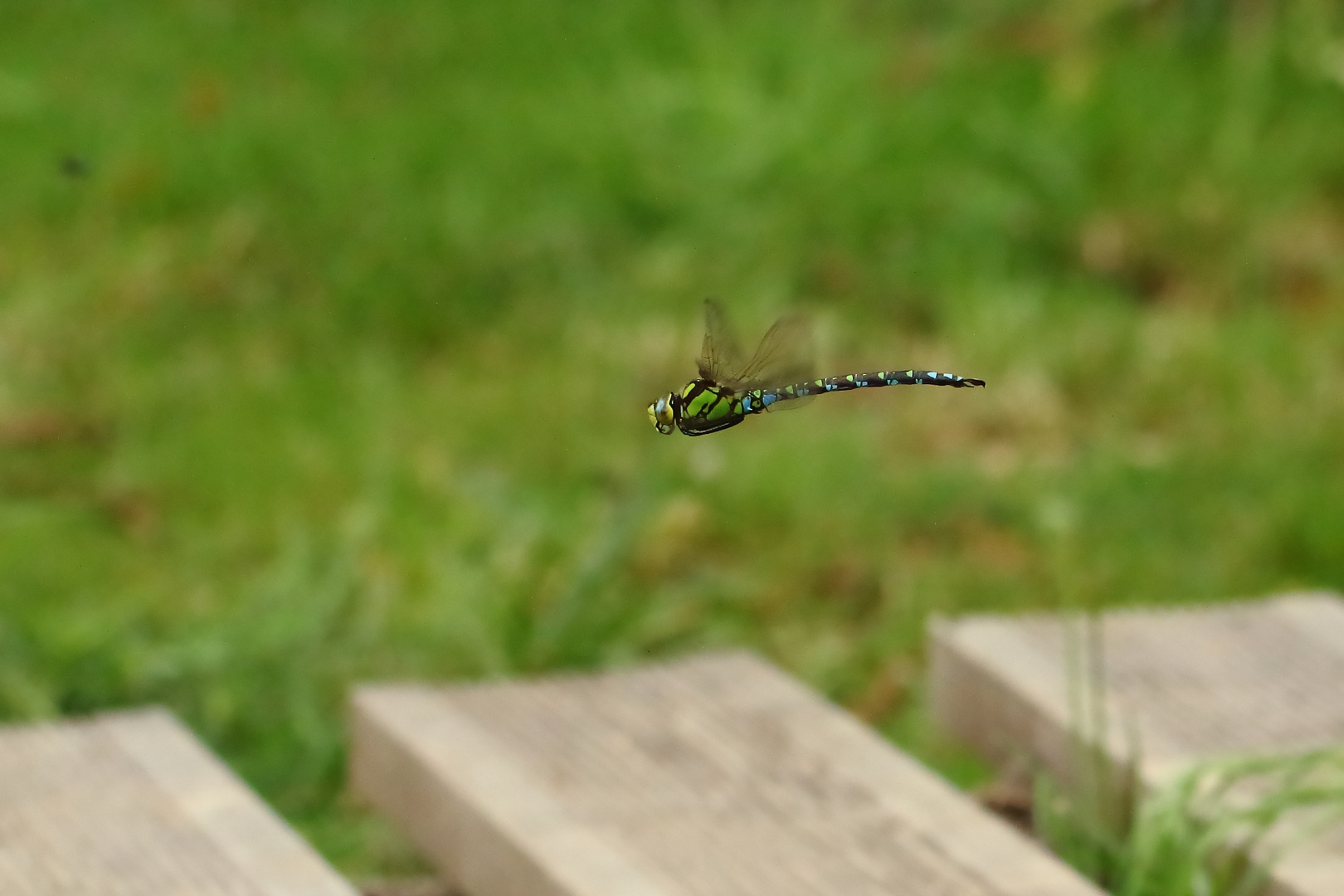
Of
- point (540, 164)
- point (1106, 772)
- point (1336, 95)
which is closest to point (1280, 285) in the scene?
point (1336, 95)

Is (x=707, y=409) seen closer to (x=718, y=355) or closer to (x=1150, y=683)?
(x=718, y=355)

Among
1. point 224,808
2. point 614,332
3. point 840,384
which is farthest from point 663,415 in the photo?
point 614,332

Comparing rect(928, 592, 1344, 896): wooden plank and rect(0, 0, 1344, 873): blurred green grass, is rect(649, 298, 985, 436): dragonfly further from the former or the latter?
rect(0, 0, 1344, 873): blurred green grass

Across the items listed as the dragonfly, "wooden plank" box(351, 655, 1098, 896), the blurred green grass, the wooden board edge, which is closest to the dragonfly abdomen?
the dragonfly

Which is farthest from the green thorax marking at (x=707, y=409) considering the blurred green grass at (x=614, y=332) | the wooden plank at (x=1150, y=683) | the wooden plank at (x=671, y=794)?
the blurred green grass at (x=614, y=332)

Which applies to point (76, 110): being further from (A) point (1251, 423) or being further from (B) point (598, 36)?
(A) point (1251, 423)

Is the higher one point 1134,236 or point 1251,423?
→ point 1134,236
